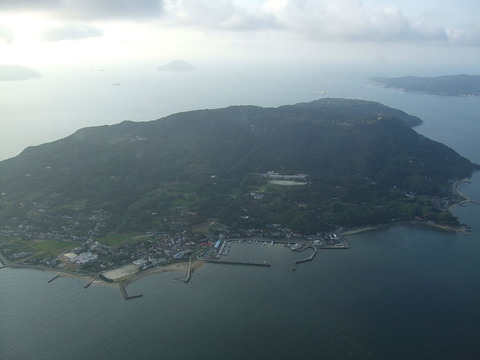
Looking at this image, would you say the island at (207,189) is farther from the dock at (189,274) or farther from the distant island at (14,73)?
the distant island at (14,73)

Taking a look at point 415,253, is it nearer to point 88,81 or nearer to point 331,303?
point 331,303

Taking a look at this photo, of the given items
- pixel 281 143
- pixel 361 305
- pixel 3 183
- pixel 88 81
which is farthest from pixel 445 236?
pixel 88 81

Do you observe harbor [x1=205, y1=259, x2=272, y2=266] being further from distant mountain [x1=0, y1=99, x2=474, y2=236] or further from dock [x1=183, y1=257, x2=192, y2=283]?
distant mountain [x1=0, y1=99, x2=474, y2=236]

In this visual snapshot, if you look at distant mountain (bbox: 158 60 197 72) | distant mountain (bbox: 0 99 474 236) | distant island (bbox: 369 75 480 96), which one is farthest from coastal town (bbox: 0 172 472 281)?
distant mountain (bbox: 158 60 197 72)

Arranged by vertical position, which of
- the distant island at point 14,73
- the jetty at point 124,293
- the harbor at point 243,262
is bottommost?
the harbor at point 243,262

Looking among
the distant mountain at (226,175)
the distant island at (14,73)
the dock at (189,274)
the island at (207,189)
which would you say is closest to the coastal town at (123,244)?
the island at (207,189)

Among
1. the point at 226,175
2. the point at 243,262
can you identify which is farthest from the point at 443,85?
the point at 243,262
